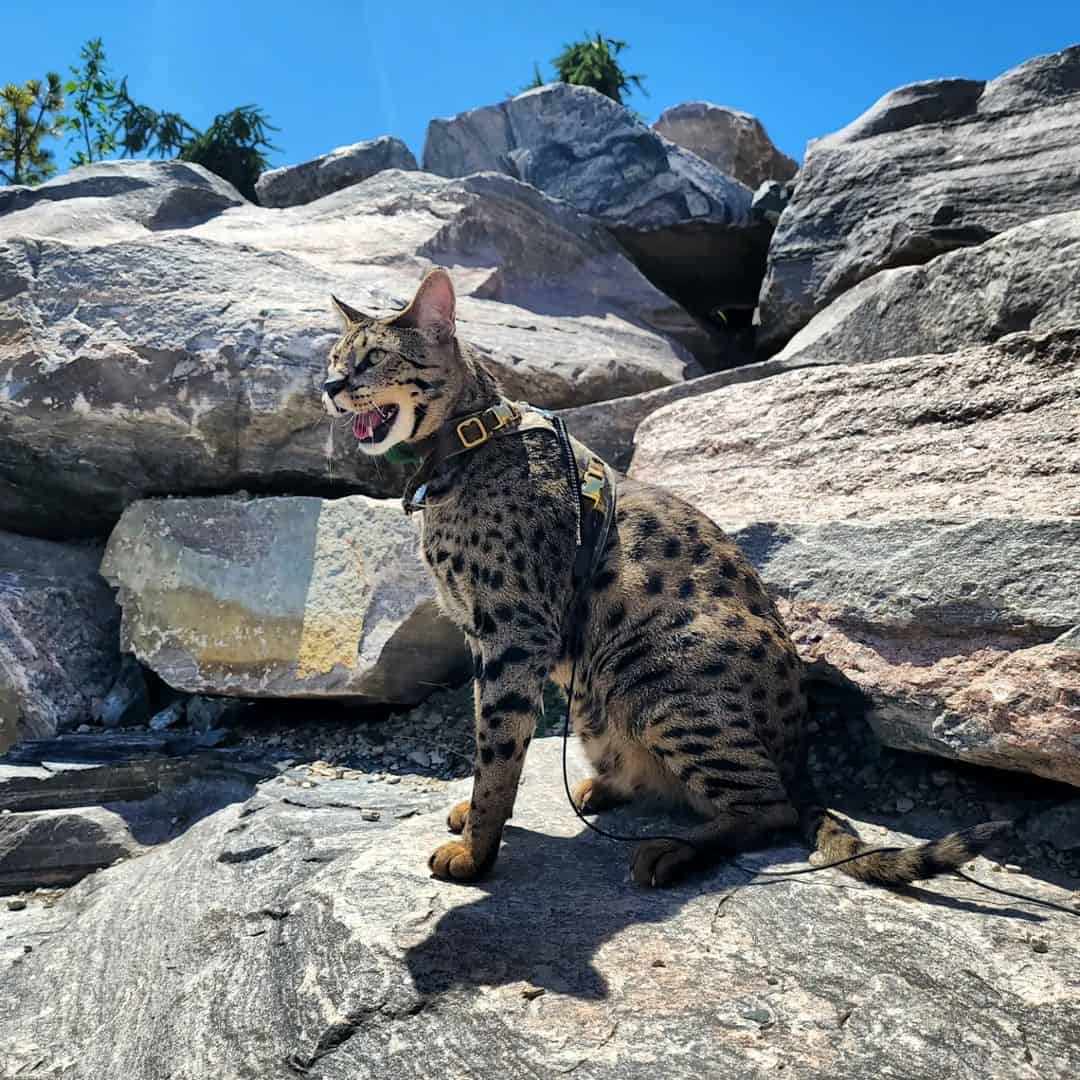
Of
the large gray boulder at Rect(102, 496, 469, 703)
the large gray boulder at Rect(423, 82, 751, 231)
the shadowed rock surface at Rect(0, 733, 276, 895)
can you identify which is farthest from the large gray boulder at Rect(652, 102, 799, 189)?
the shadowed rock surface at Rect(0, 733, 276, 895)

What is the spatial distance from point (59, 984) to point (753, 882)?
9.21 ft

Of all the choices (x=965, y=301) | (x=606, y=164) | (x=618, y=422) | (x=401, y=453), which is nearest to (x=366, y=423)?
(x=401, y=453)

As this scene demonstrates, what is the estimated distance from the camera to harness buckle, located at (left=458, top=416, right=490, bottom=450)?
4.23m

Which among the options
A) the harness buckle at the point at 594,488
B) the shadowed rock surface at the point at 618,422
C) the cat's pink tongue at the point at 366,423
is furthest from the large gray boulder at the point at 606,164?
the cat's pink tongue at the point at 366,423

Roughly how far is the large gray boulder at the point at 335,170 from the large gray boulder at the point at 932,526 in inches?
290

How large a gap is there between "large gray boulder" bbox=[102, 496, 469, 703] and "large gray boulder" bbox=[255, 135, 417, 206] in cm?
619

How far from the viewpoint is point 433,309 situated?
432cm

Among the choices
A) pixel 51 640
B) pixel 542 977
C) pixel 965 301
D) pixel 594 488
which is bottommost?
pixel 542 977

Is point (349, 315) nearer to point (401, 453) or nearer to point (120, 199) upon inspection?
point (401, 453)

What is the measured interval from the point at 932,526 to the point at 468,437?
2.13 meters

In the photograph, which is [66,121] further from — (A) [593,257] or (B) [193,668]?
(B) [193,668]

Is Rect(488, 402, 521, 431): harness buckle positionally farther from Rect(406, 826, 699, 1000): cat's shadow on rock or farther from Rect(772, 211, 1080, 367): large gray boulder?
Rect(772, 211, 1080, 367): large gray boulder

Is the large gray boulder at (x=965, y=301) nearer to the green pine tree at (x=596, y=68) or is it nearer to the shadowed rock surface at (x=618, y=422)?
the shadowed rock surface at (x=618, y=422)

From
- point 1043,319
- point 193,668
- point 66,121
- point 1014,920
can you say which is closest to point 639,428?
point 1043,319
